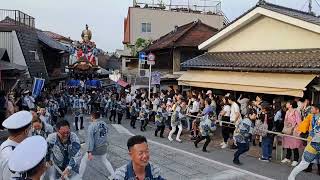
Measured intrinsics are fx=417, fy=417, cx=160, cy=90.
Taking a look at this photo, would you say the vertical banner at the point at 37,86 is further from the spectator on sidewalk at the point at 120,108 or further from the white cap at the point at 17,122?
the white cap at the point at 17,122

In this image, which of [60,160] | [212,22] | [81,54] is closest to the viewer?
[60,160]

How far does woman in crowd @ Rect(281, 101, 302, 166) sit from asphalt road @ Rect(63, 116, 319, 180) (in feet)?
1.65

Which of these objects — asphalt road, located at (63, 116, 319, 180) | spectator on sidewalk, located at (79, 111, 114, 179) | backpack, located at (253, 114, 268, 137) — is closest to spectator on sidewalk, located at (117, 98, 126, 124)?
asphalt road, located at (63, 116, 319, 180)

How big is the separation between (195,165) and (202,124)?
2.24 meters

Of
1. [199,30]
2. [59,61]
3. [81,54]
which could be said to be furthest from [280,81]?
[59,61]

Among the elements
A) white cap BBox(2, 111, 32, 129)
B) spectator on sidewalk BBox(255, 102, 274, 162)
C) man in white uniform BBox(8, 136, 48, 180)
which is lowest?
spectator on sidewalk BBox(255, 102, 274, 162)

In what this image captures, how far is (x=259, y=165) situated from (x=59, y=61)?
1218 inches

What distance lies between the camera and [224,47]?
69.5 ft

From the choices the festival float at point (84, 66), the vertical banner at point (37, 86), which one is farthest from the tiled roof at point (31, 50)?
the vertical banner at point (37, 86)

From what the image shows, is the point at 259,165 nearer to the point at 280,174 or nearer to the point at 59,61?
the point at 280,174

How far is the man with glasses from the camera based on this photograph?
706 cm

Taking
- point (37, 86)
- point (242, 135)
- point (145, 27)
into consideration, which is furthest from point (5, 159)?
point (145, 27)

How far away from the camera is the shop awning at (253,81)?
48.2ft

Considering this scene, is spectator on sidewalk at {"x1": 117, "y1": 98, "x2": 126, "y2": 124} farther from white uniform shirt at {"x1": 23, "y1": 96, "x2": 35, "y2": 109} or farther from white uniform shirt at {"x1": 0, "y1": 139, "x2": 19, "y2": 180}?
white uniform shirt at {"x1": 0, "y1": 139, "x2": 19, "y2": 180}
